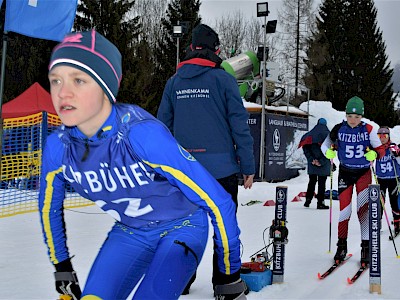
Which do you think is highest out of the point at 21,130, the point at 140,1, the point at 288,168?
the point at 140,1

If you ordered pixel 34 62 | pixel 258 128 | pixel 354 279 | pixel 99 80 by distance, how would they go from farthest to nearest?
pixel 34 62 < pixel 258 128 < pixel 354 279 < pixel 99 80

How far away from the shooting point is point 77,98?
229 centimetres

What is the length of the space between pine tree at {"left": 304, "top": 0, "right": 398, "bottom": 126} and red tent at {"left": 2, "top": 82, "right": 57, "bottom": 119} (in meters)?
35.2

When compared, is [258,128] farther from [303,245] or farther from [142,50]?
[142,50]

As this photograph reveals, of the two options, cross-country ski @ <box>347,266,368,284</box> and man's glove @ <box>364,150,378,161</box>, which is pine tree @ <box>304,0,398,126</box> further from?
cross-country ski @ <box>347,266,368,284</box>

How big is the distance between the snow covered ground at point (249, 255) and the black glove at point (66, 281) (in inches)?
81.0

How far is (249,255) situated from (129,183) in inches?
166

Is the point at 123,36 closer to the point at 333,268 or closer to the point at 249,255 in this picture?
the point at 249,255

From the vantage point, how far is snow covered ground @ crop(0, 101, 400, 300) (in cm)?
481

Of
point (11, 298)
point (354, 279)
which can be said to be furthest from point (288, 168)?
point (11, 298)

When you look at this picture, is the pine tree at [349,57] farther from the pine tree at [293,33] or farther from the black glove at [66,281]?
the black glove at [66,281]

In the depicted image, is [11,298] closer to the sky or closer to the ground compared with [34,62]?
closer to the ground

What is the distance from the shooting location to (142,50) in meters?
32.3

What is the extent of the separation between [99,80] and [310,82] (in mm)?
45633
